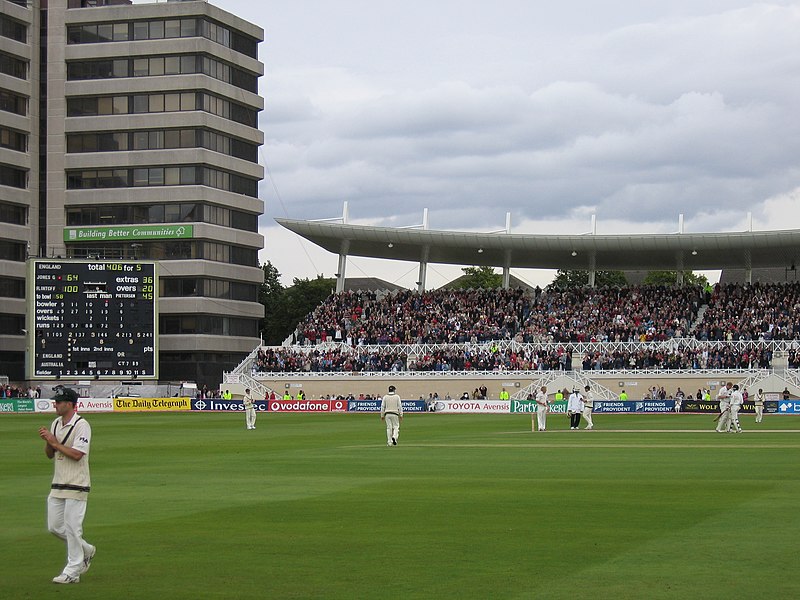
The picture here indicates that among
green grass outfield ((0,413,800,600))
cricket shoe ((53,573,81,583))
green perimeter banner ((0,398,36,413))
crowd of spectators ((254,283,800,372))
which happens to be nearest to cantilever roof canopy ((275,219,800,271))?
crowd of spectators ((254,283,800,372))

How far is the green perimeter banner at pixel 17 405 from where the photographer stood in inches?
2657

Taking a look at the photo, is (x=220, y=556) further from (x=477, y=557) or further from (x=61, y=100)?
(x=61, y=100)

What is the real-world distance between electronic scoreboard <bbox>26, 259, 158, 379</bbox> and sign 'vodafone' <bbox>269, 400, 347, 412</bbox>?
7.22 meters

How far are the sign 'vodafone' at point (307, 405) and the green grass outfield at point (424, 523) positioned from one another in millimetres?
33764

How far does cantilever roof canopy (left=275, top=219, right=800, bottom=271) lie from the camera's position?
247 ft

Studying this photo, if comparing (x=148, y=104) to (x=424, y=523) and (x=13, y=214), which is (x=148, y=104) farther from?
(x=424, y=523)

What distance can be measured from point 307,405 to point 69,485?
180ft

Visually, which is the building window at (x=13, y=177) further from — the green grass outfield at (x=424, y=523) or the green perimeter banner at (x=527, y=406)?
the green grass outfield at (x=424, y=523)

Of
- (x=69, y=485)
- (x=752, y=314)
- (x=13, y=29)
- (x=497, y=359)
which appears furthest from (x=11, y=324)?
(x=69, y=485)

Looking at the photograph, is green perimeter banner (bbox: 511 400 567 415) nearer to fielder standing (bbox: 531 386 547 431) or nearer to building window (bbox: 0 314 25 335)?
fielder standing (bbox: 531 386 547 431)

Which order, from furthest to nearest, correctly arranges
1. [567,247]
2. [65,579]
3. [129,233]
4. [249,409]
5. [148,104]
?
[148,104], [129,233], [567,247], [249,409], [65,579]

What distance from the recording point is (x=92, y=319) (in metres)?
65.4

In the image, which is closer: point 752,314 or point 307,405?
point 307,405

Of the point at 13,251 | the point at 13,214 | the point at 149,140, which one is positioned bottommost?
the point at 13,251
